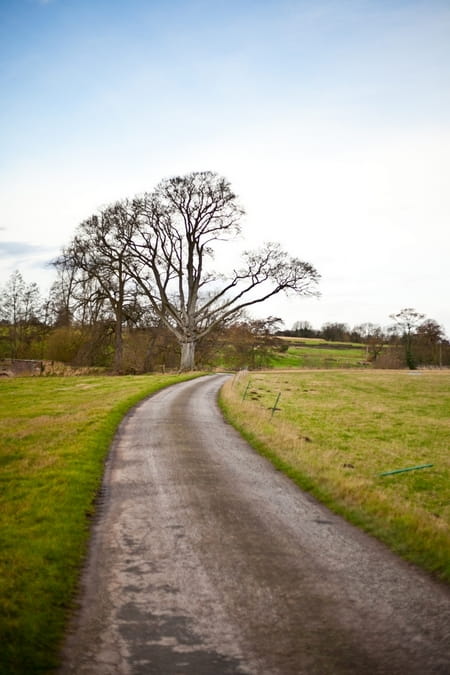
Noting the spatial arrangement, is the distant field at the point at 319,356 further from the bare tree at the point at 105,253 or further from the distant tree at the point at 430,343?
the bare tree at the point at 105,253

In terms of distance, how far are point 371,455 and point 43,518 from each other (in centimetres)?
963

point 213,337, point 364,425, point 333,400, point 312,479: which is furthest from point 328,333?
point 312,479

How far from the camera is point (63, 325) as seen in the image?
44000 mm

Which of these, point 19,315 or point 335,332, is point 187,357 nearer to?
point 19,315

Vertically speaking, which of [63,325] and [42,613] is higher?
[63,325]

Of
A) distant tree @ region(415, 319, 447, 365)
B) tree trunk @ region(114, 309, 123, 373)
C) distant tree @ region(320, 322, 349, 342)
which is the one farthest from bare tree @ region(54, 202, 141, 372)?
distant tree @ region(320, 322, 349, 342)

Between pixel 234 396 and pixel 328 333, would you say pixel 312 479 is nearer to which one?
pixel 234 396

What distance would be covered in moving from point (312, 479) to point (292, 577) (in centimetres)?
436

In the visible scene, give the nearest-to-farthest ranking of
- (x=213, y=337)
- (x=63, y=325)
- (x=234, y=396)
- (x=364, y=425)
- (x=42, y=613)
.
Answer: (x=42, y=613) < (x=364, y=425) < (x=234, y=396) < (x=63, y=325) < (x=213, y=337)

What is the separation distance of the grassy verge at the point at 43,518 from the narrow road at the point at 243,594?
26 centimetres

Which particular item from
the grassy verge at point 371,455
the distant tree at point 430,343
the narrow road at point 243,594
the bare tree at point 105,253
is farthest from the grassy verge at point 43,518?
the distant tree at point 430,343

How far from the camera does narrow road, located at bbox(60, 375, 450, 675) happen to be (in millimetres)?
3664

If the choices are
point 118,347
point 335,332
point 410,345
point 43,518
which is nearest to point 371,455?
point 43,518

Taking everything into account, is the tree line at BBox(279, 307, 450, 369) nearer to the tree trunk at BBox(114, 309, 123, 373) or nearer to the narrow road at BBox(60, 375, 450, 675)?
the tree trunk at BBox(114, 309, 123, 373)
